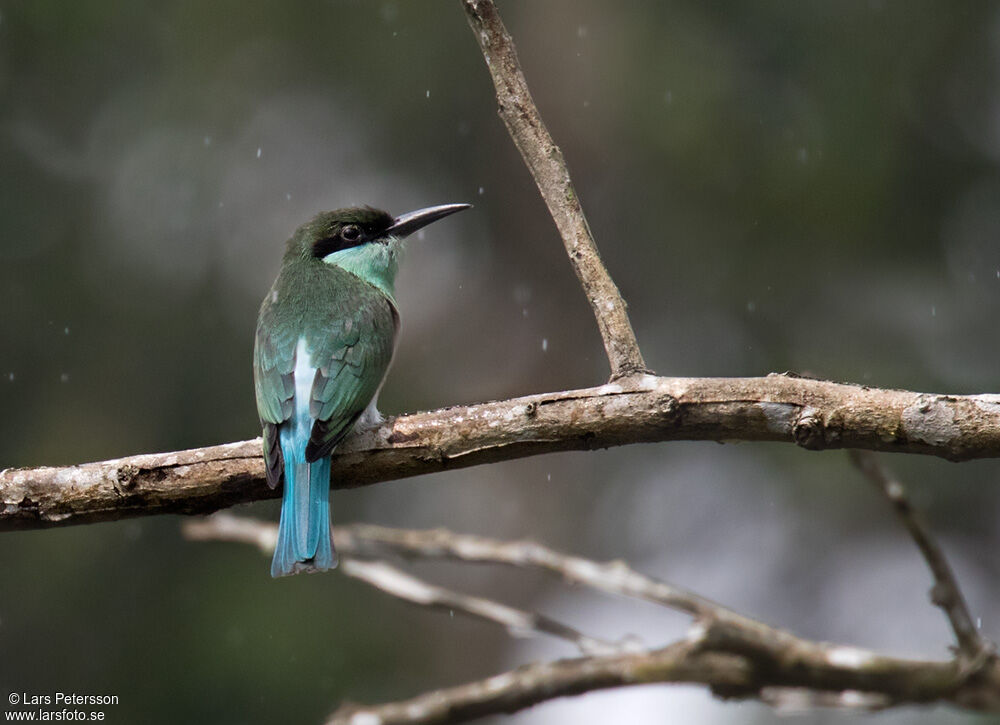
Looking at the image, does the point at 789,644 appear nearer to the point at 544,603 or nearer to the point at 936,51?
the point at 544,603

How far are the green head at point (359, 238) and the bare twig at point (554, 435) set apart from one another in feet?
4.50

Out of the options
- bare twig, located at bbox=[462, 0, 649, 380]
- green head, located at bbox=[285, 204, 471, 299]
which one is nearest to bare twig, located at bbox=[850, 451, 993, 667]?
bare twig, located at bbox=[462, 0, 649, 380]

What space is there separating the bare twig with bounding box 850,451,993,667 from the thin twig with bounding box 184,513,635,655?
0.71 metres

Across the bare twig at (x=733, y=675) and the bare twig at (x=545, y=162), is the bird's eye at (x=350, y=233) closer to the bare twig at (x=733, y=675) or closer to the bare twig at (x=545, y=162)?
the bare twig at (x=545, y=162)

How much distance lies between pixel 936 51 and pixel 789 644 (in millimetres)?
5670

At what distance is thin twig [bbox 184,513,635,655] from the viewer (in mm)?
2965

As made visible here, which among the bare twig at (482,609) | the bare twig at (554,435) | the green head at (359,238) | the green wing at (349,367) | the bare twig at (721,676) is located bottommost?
the bare twig at (721,676)

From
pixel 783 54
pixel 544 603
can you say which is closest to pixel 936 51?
pixel 783 54

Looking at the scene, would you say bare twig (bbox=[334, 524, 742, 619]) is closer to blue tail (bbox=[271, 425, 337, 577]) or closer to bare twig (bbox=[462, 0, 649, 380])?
blue tail (bbox=[271, 425, 337, 577])

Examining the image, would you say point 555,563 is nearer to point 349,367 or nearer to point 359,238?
point 349,367

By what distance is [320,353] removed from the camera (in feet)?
11.7

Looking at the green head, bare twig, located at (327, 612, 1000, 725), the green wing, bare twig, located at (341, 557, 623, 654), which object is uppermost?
the green head

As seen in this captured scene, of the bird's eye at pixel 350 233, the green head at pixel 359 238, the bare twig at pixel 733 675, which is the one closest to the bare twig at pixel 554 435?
the bare twig at pixel 733 675

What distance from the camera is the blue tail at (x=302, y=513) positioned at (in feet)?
10.2
